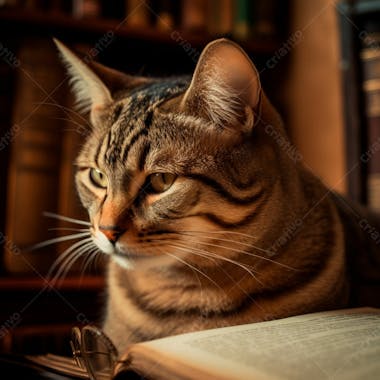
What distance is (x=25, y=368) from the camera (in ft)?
1.91

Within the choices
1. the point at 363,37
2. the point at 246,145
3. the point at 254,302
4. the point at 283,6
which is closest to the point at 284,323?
the point at 254,302

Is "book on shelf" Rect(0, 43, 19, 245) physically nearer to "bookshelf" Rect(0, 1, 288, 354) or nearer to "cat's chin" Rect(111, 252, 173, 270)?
"bookshelf" Rect(0, 1, 288, 354)

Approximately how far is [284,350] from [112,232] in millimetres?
264

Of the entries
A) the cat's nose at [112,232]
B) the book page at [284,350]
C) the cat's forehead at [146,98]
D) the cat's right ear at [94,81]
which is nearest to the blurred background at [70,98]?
the cat's right ear at [94,81]

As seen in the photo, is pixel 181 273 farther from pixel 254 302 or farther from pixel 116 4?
pixel 116 4

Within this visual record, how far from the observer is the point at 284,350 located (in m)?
0.45

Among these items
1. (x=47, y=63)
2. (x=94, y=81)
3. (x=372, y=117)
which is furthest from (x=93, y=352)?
(x=372, y=117)

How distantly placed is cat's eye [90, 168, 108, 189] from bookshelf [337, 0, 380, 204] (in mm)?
718

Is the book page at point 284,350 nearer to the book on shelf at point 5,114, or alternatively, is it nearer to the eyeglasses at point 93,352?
the eyeglasses at point 93,352

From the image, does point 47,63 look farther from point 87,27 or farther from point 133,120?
point 133,120

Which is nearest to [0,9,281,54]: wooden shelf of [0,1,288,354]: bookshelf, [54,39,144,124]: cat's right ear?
[0,1,288,354]: bookshelf

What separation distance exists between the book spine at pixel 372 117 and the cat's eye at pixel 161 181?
0.74 m

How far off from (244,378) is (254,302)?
0.26 m

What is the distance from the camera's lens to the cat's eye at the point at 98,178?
721 millimetres
